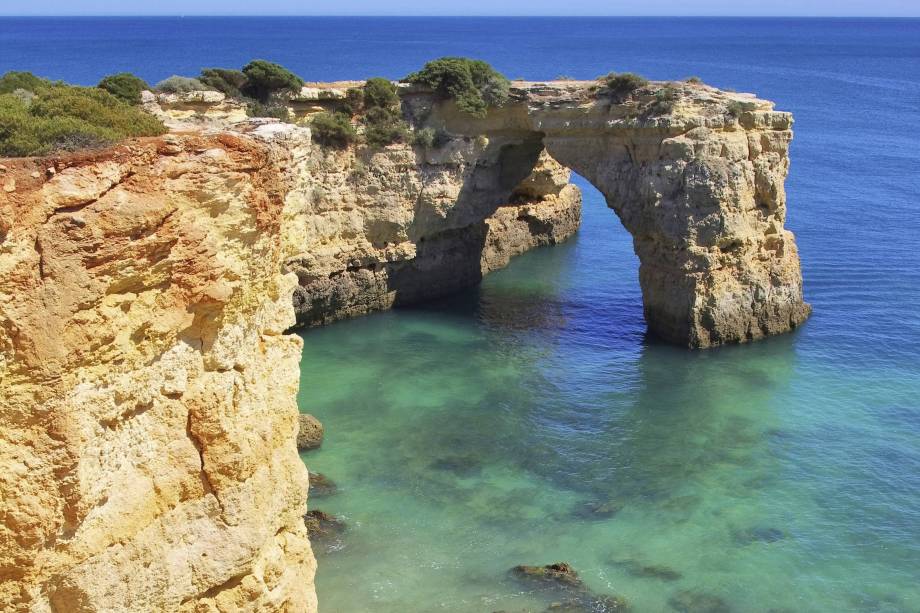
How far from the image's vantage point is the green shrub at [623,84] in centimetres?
3347

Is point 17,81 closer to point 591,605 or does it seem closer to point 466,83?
point 466,83

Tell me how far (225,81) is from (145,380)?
25950mm

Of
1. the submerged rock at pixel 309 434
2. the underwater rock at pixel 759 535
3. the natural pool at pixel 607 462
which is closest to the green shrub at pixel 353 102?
the natural pool at pixel 607 462

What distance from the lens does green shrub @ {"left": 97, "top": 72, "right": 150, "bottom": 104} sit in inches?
1129

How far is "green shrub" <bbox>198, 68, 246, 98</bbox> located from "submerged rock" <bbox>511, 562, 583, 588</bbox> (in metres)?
Result: 20.5

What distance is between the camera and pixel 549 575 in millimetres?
20141

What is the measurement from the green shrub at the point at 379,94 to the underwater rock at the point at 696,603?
2218cm

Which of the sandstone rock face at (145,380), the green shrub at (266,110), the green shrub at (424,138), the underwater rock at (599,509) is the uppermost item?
the green shrub at (266,110)

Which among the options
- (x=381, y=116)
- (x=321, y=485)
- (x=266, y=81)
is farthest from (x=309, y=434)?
(x=381, y=116)

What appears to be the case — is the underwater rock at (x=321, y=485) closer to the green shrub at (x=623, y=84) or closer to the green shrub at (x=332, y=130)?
the green shrub at (x=332, y=130)

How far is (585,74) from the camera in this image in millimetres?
133625

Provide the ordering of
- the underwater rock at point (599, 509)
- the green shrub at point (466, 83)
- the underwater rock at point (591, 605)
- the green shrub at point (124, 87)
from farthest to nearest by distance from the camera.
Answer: the green shrub at point (466, 83), the green shrub at point (124, 87), the underwater rock at point (599, 509), the underwater rock at point (591, 605)

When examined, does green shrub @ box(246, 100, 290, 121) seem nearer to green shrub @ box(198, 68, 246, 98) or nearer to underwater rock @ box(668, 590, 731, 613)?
green shrub @ box(198, 68, 246, 98)

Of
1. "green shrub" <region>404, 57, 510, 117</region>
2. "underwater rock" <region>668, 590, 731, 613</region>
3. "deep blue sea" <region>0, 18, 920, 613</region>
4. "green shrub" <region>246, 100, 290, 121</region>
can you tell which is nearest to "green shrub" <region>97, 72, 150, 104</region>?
"green shrub" <region>246, 100, 290, 121</region>
